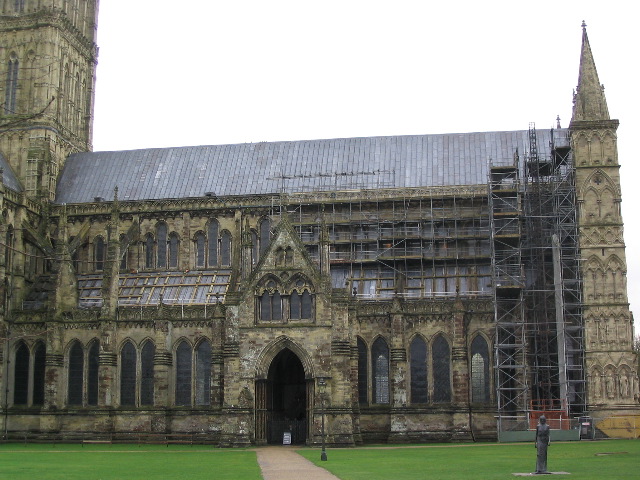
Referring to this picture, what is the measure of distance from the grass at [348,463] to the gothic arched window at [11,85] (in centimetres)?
3621

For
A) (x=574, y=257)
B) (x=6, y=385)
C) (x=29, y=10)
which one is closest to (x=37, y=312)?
(x=6, y=385)

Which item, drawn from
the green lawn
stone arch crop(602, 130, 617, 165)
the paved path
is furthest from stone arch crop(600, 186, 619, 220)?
the paved path

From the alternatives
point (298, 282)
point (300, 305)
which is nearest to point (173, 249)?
point (298, 282)

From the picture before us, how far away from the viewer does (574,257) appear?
62344 millimetres

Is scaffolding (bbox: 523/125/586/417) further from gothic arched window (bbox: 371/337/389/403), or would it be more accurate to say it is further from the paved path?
the paved path

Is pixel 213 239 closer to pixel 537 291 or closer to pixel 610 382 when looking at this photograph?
pixel 537 291

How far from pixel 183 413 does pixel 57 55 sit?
3433cm

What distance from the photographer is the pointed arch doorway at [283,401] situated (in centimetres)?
5966

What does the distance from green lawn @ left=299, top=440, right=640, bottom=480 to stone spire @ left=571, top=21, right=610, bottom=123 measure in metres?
23.5

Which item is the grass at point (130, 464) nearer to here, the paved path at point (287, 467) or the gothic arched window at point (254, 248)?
the paved path at point (287, 467)

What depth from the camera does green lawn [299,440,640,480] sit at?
3247 cm

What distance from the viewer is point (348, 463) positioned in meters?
41.3

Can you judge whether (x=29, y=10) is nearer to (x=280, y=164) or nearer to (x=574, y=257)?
(x=280, y=164)

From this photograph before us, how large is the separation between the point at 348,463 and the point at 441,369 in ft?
77.3
